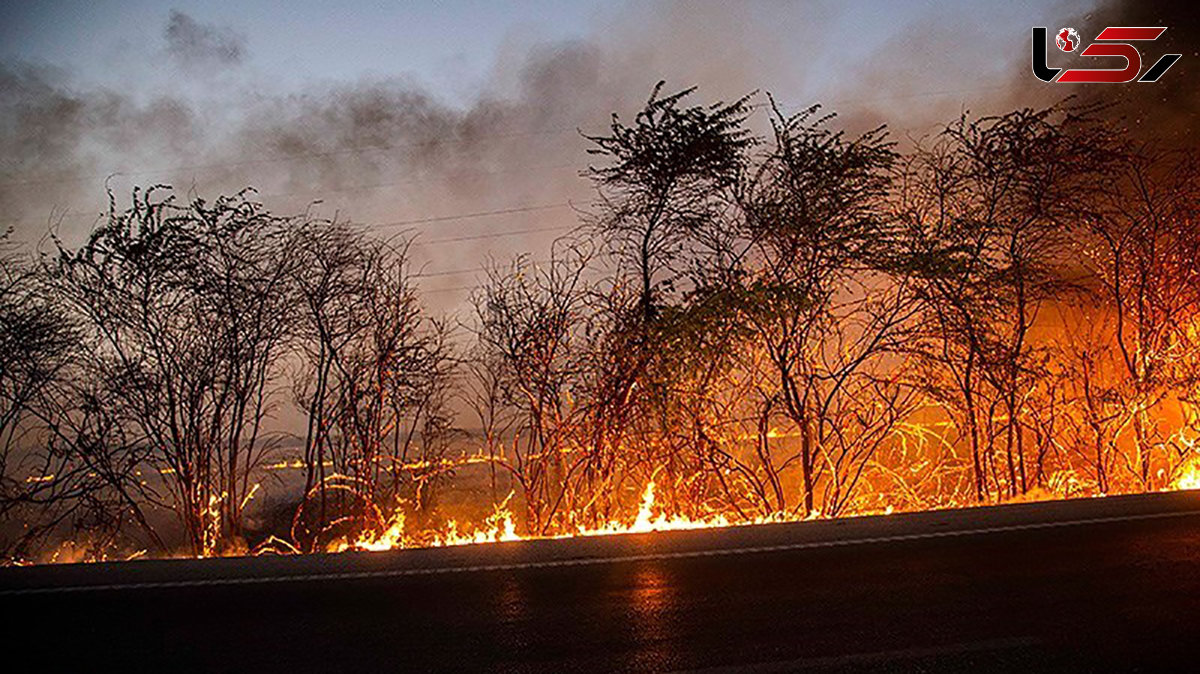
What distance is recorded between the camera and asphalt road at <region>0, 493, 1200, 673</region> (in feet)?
16.3

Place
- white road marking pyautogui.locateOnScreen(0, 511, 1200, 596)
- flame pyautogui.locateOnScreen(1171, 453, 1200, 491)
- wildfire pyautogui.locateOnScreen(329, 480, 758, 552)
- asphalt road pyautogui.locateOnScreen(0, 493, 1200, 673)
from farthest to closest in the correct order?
flame pyautogui.locateOnScreen(1171, 453, 1200, 491)
wildfire pyautogui.locateOnScreen(329, 480, 758, 552)
white road marking pyautogui.locateOnScreen(0, 511, 1200, 596)
asphalt road pyautogui.locateOnScreen(0, 493, 1200, 673)

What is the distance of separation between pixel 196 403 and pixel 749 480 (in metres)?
6.72

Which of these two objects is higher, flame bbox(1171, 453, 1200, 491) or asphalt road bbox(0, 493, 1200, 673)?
flame bbox(1171, 453, 1200, 491)

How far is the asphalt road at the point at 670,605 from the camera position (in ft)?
16.3

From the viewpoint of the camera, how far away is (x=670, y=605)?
229 inches

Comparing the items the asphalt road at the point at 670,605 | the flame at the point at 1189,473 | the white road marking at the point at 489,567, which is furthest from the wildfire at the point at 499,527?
the flame at the point at 1189,473

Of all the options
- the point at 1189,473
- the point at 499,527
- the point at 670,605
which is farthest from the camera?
the point at 1189,473

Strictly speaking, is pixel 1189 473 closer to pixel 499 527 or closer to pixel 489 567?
pixel 499 527

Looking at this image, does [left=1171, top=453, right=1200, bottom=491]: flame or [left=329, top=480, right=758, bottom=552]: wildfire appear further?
[left=1171, top=453, right=1200, bottom=491]: flame

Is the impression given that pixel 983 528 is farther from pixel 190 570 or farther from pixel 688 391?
pixel 190 570

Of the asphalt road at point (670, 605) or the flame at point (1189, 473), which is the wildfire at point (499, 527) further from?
the flame at point (1189, 473)

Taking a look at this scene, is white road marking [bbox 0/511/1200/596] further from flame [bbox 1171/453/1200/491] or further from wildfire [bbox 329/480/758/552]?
flame [bbox 1171/453/1200/491]

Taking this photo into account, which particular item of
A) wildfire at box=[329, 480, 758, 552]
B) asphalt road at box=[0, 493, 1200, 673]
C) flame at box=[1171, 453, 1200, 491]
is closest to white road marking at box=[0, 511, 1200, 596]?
asphalt road at box=[0, 493, 1200, 673]

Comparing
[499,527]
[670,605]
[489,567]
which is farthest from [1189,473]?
[489,567]
